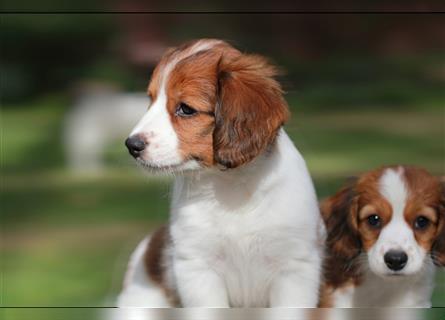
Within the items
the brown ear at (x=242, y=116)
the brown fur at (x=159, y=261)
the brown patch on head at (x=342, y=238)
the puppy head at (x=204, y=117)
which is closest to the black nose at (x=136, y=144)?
the puppy head at (x=204, y=117)

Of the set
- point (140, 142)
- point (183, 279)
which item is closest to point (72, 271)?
point (183, 279)

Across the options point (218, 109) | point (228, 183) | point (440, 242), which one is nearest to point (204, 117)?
point (218, 109)

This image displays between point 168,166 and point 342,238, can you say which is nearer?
point 168,166

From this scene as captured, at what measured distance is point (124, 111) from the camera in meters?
3.43

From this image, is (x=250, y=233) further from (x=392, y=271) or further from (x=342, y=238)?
(x=392, y=271)

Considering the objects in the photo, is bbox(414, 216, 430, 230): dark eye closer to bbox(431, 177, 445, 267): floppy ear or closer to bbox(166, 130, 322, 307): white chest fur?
bbox(431, 177, 445, 267): floppy ear

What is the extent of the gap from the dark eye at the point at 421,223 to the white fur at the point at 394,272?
0.12ft

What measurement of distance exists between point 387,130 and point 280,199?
2.52 feet

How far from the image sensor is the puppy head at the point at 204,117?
2.76 meters

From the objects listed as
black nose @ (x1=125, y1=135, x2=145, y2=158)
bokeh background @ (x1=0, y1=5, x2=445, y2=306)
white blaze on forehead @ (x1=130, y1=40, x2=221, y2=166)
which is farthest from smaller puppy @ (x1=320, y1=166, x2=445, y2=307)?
black nose @ (x1=125, y1=135, x2=145, y2=158)

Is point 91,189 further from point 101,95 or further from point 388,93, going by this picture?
point 388,93

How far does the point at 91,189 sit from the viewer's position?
3615mm

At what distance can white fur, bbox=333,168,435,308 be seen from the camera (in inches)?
114

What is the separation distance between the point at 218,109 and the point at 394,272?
810 millimetres
